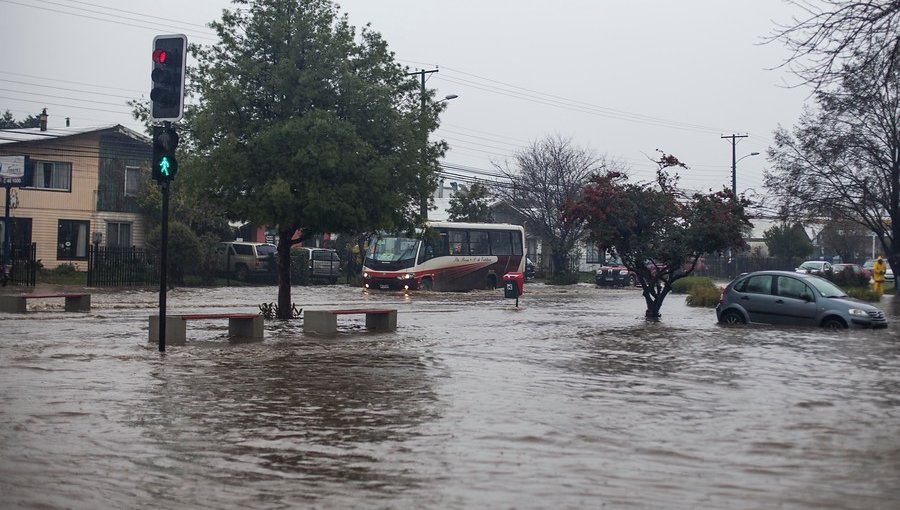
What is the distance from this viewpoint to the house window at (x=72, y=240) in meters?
48.7

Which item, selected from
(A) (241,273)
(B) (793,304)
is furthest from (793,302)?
(A) (241,273)

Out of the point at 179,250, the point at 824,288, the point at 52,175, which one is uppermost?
the point at 52,175

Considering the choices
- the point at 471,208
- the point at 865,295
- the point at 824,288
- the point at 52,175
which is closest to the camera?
the point at 824,288

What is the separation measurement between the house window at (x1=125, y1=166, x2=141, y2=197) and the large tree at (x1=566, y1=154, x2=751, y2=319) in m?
29.8

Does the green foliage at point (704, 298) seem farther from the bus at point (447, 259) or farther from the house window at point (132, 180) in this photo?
the house window at point (132, 180)

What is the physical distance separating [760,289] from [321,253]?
98.9 feet

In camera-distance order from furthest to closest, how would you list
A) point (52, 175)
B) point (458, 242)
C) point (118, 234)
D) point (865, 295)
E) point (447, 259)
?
point (118, 234)
point (52, 175)
point (458, 242)
point (447, 259)
point (865, 295)

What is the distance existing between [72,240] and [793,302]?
36.4m

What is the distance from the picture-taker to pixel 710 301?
3562 cm

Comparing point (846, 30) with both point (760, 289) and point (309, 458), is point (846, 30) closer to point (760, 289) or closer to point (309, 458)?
point (309, 458)

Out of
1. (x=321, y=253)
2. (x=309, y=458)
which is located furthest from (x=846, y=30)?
(x=321, y=253)

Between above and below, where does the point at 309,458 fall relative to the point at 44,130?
below

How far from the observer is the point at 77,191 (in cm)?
4925

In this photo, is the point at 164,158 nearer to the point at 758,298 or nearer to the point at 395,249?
the point at 758,298
